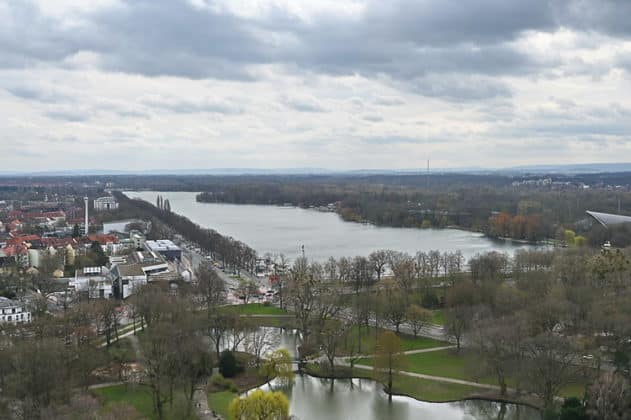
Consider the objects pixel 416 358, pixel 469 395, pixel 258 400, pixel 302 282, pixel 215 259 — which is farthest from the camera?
pixel 215 259

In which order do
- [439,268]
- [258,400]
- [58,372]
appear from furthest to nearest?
[439,268] → [58,372] → [258,400]

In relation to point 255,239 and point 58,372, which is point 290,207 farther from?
point 58,372

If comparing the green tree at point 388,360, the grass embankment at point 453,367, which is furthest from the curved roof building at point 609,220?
the green tree at point 388,360

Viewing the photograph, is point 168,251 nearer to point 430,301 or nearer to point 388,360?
point 430,301

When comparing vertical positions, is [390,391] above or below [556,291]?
below

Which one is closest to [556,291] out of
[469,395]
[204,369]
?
[469,395]

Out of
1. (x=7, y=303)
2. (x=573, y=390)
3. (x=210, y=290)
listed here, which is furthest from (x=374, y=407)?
(x=7, y=303)
